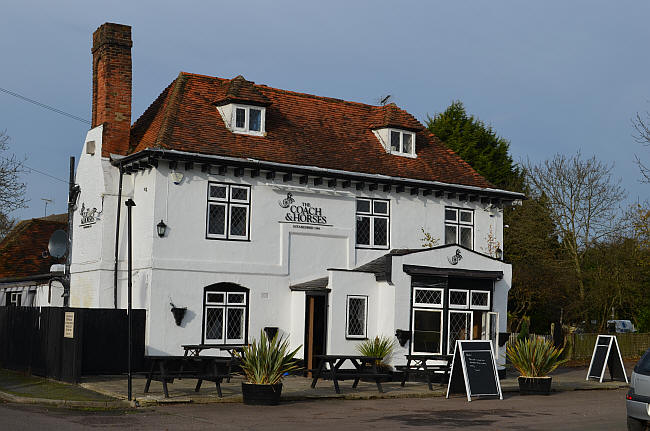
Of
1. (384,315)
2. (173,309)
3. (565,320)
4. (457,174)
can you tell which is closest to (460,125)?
(565,320)

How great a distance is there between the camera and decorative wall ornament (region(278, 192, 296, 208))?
23.1 m

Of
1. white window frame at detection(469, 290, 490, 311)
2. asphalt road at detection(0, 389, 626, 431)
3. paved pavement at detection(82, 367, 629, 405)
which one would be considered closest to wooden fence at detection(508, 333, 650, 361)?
white window frame at detection(469, 290, 490, 311)

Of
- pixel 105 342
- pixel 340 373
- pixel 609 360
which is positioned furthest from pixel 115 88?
pixel 609 360

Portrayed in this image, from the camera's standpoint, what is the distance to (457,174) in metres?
26.6

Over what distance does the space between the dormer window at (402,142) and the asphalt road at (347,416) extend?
408 inches

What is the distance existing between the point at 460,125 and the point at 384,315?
24.5 m

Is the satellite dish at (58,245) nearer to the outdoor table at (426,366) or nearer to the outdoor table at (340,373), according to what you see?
the outdoor table at (340,373)

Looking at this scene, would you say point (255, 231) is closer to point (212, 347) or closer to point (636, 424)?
point (212, 347)

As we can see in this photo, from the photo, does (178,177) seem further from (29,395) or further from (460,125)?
(460,125)

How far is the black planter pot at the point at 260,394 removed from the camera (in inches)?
635

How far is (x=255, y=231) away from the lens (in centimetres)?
2258

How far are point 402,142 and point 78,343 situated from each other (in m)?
12.1

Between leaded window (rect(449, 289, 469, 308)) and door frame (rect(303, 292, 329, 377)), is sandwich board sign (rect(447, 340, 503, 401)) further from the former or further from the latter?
door frame (rect(303, 292, 329, 377))

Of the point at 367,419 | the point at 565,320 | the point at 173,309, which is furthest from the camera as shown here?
the point at 565,320
